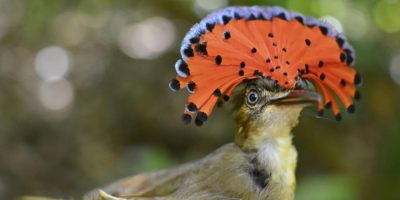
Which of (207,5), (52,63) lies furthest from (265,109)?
(52,63)

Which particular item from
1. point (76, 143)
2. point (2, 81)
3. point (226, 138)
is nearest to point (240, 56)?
point (226, 138)

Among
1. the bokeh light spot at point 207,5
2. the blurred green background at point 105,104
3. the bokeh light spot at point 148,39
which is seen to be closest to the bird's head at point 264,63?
the bokeh light spot at point 207,5

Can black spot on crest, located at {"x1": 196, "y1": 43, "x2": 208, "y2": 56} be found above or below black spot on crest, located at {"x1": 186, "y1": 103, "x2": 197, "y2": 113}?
above

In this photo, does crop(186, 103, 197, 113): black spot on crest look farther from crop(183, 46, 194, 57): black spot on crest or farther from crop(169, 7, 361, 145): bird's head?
crop(183, 46, 194, 57): black spot on crest

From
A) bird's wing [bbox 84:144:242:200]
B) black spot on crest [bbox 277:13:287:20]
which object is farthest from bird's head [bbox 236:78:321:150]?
black spot on crest [bbox 277:13:287:20]

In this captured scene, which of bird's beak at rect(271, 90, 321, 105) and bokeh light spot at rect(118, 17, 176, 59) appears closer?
bird's beak at rect(271, 90, 321, 105)

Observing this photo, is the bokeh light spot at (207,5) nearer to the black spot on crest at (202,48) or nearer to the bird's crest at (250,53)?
the bird's crest at (250,53)
